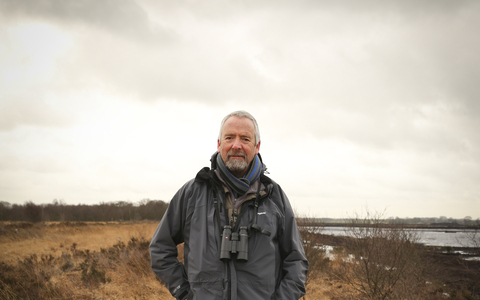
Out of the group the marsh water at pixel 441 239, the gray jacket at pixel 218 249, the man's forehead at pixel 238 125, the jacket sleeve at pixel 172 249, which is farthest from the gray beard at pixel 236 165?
the marsh water at pixel 441 239

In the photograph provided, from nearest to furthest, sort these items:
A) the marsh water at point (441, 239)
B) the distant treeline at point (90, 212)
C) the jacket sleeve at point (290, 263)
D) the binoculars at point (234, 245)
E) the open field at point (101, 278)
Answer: the binoculars at point (234, 245) < the jacket sleeve at point (290, 263) < the open field at point (101, 278) < the marsh water at point (441, 239) < the distant treeline at point (90, 212)

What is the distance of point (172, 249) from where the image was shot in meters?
2.10

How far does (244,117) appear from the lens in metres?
2.22

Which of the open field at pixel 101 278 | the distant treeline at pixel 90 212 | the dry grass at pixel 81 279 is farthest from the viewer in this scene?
the distant treeline at pixel 90 212

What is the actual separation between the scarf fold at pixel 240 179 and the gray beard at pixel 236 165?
0.04 meters

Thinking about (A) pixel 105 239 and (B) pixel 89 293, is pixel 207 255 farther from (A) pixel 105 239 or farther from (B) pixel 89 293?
(A) pixel 105 239

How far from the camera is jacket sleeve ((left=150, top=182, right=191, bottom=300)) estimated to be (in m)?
2.00

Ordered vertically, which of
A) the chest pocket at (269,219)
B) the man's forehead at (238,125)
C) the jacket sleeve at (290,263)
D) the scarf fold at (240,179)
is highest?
the man's forehead at (238,125)

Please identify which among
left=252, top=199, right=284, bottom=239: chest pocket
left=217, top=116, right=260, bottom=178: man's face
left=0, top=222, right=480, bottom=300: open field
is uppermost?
left=217, top=116, right=260, bottom=178: man's face

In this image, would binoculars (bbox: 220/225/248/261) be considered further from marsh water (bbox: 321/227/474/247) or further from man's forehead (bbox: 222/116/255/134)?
marsh water (bbox: 321/227/474/247)

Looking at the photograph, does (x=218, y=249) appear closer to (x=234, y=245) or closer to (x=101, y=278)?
(x=234, y=245)

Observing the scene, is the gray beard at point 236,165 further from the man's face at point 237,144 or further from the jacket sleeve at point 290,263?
the jacket sleeve at point 290,263

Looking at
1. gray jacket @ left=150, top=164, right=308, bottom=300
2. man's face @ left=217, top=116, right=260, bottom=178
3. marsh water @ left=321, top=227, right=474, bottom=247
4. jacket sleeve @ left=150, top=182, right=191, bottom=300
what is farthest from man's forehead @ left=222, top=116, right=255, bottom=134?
marsh water @ left=321, top=227, right=474, bottom=247

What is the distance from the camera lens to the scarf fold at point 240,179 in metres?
2.01
